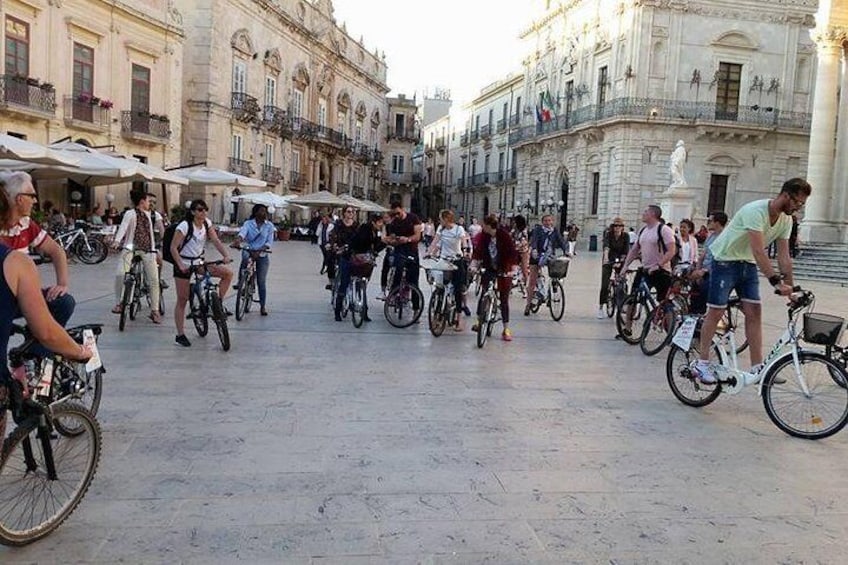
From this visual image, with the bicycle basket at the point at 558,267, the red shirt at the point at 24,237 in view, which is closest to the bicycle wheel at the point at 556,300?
the bicycle basket at the point at 558,267

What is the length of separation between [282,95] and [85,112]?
17706mm

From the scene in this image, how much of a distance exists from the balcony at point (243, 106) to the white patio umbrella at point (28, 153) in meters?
21.1

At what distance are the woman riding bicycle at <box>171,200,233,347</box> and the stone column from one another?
23.6m

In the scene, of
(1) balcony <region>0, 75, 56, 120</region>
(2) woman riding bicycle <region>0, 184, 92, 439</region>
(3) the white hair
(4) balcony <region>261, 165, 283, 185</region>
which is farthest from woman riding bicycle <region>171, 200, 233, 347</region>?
(4) balcony <region>261, 165, 283, 185</region>

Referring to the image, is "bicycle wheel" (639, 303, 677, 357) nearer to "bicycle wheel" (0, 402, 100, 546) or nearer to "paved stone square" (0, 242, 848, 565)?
"paved stone square" (0, 242, 848, 565)

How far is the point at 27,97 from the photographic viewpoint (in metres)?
21.8

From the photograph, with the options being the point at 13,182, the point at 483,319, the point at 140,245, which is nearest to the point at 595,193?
the point at 483,319

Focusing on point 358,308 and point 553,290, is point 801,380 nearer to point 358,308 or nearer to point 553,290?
point 358,308

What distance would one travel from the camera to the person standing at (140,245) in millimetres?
9116

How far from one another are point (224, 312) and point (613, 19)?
3586 cm

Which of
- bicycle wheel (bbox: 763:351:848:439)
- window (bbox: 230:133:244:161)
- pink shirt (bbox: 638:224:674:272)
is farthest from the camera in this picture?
window (bbox: 230:133:244:161)

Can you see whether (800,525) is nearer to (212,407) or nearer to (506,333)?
(212,407)

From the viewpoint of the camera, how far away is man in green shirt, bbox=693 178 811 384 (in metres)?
5.46

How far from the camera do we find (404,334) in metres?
9.11
